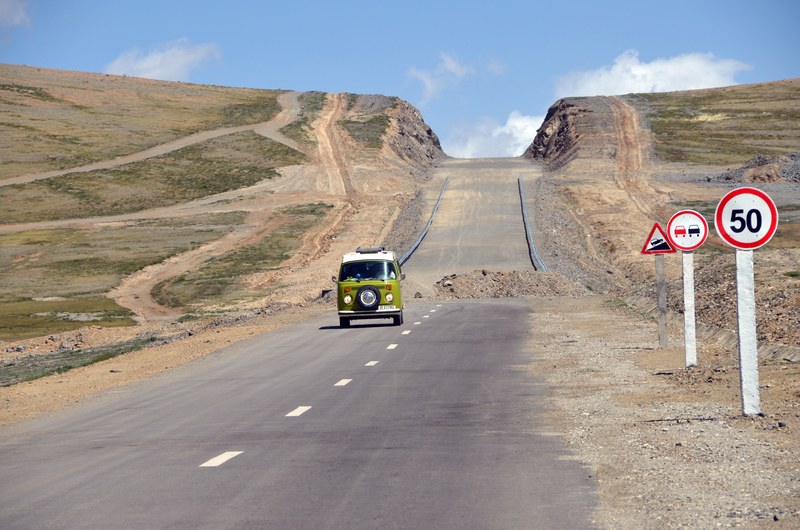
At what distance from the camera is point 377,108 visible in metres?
131

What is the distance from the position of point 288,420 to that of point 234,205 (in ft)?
237

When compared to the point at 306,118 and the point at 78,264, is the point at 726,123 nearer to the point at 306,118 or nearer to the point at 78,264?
the point at 306,118

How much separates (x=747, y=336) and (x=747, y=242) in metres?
1.13

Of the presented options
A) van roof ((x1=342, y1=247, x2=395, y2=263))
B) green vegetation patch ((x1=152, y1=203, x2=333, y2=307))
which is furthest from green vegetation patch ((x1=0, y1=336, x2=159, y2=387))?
green vegetation patch ((x1=152, y1=203, x2=333, y2=307))

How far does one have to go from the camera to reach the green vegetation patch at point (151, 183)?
3388 inches

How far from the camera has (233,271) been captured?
2395 inches

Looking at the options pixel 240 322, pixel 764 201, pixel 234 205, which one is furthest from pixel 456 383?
pixel 234 205

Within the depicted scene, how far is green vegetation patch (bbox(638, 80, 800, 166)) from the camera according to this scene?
100900 mm

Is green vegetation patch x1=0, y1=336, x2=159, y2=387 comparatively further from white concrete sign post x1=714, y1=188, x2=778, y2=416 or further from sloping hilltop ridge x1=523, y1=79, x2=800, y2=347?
white concrete sign post x1=714, y1=188, x2=778, y2=416

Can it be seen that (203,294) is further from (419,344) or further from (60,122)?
(60,122)

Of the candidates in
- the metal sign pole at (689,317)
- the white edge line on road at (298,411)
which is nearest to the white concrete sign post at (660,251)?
the metal sign pole at (689,317)

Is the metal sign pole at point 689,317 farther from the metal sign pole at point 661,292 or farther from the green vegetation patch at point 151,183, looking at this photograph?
the green vegetation patch at point 151,183

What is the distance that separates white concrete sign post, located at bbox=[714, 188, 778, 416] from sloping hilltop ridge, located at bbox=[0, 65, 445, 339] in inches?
1329

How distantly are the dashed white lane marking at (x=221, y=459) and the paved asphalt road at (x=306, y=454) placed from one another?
0.07 ft
